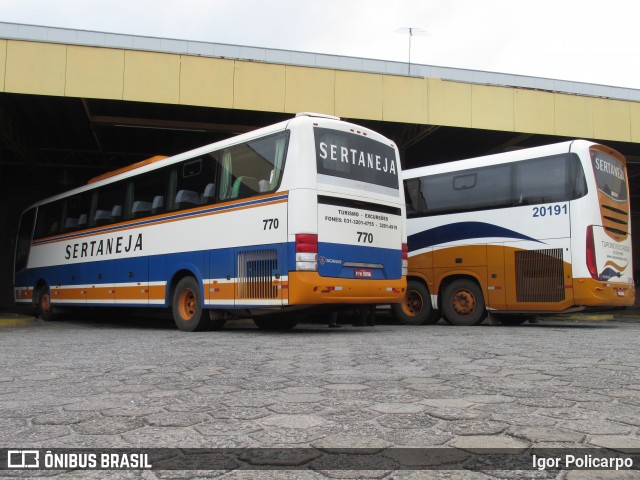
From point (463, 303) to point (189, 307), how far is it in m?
5.55

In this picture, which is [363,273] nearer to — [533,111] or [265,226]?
[265,226]

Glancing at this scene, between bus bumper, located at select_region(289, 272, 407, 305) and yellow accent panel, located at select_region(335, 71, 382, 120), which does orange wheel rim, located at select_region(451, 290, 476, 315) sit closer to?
bus bumper, located at select_region(289, 272, 407, 305)

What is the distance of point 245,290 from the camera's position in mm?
9484

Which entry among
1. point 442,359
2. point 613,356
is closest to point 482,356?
point 442,359

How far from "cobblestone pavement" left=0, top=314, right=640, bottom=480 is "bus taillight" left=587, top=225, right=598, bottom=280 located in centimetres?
426

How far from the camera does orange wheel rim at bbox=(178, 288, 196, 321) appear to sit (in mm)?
10570

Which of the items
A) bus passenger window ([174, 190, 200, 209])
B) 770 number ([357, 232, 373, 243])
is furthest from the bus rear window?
bus passenger window ([174, 190, 200, 209])

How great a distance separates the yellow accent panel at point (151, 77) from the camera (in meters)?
14.2

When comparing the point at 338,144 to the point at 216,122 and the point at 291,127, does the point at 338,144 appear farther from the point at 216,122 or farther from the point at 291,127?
the point at 216,122

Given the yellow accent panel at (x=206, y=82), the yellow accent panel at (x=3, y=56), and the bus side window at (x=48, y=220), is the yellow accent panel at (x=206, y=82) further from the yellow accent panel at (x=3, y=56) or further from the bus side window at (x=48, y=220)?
the bus side window at (x=48, y=220)

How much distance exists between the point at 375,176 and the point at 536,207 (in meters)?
3.39

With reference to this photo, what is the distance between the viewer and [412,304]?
13430mm

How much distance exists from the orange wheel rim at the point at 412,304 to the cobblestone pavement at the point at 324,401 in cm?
655

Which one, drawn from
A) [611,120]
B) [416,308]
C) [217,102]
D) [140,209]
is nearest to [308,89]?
[217,102]
